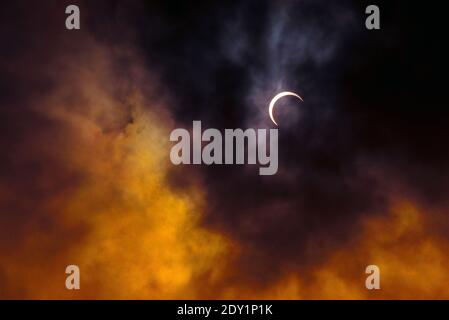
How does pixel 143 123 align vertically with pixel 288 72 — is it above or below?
below

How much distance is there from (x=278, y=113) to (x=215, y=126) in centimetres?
120

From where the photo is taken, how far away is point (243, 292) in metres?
10.3

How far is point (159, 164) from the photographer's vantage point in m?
10.3

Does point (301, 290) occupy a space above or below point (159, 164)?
below

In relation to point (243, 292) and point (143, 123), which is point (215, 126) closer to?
point (143, 123)

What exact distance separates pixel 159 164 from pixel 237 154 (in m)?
1.45

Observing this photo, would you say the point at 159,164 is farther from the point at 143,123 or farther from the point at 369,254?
the point at 369,254
